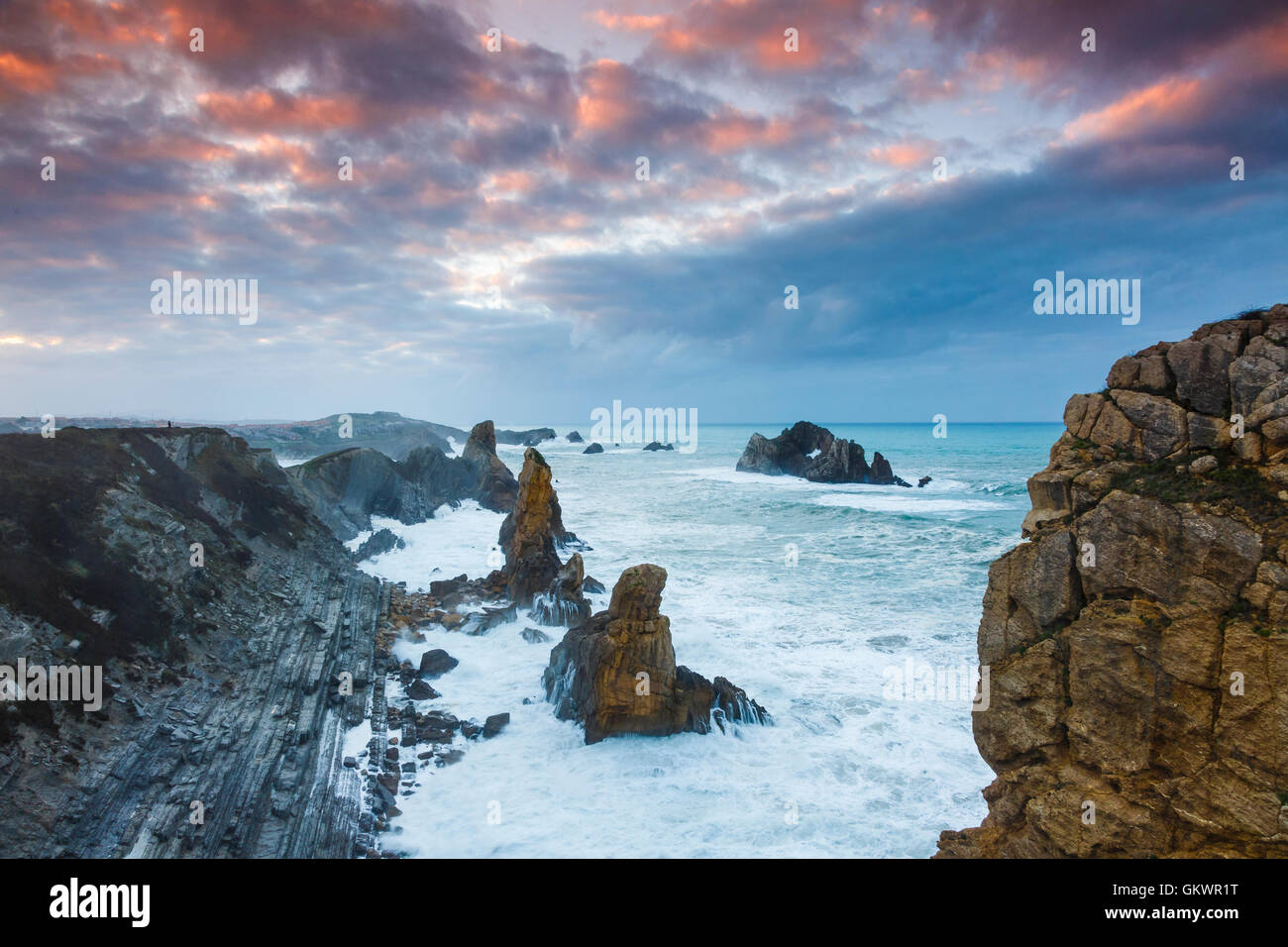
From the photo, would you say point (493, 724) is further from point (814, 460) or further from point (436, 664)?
point (814, 460)

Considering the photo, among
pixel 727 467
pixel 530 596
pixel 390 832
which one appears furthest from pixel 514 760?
pixel 727 467

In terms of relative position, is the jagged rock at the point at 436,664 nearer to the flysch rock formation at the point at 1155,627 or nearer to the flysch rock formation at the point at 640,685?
the flysch rock formation at the point at 640,685

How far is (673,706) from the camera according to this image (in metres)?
15.8

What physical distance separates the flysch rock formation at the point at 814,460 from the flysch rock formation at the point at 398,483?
48064mm

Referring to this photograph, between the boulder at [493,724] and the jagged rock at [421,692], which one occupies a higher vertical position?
the jagged rock at [421,692]

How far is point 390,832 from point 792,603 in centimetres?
1875

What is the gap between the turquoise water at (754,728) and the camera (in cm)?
1203

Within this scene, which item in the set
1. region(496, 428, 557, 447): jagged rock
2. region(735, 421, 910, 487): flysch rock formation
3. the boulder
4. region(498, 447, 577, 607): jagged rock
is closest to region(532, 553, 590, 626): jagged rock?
region(498, 447, 577, 607): jagged rock

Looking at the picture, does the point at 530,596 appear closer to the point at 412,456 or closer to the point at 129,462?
the point at 129,462

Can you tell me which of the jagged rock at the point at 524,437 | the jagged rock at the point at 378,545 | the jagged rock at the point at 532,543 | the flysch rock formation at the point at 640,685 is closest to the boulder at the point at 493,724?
the flysch rock formation at the point at 640,685

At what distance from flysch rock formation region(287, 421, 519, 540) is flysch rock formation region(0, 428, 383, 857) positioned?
40.2ft

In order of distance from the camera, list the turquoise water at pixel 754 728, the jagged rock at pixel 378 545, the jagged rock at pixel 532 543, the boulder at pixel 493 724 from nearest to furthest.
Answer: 1. the turquoise water at pixel 754 728
2. the boulder at pixel 493 724
3. the jagged rock at pixel 532 543
4. the jagged rock at pixel 378 545

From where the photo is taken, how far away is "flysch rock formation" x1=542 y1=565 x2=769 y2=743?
15.6 m
